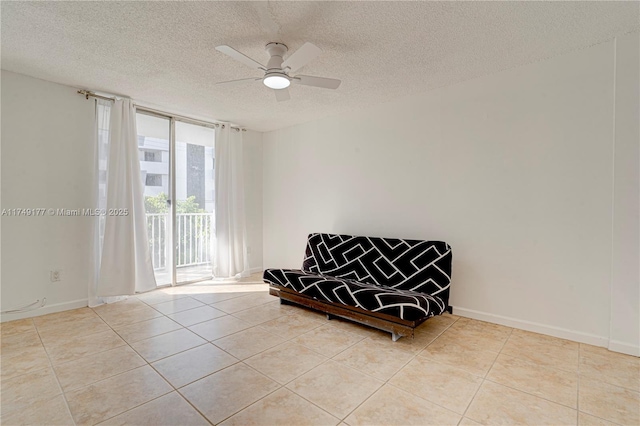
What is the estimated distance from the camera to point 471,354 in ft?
7.65

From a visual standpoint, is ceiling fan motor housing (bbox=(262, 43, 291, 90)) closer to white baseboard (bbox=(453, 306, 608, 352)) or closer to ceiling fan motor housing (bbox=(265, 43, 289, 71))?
ceiling fan motor housing (bbox=(265, 43, 289, 71))

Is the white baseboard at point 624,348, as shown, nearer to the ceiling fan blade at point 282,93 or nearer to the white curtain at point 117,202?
the ceiling fan blade at point 282,93

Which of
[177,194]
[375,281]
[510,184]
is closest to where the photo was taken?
[510,184]

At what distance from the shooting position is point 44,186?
3.17 meters

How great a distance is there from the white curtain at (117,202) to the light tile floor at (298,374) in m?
0.60

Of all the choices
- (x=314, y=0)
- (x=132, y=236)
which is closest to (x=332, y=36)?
(x=314, y=0)

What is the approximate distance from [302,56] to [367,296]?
201 centimetres

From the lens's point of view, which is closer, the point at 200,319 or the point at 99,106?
the point at 200,319

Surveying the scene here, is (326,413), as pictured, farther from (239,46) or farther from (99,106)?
(99,106)

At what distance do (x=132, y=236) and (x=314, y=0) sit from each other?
3.28m

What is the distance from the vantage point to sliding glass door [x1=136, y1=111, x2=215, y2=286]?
4.14 m

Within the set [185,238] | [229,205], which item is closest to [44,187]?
[185,238]

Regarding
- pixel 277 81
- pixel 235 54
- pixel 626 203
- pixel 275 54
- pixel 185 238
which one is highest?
pixel 275 54

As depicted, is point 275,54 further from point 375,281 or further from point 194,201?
point 194,201
